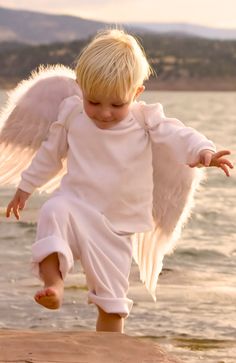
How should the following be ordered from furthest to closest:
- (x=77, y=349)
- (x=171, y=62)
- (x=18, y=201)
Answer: (x=171, y=62) → (x=18, y=201) → (x=77, y=349)

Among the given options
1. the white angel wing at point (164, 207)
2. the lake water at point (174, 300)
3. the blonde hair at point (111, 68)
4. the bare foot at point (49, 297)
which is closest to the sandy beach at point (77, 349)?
the bare foot at point (49, 297)

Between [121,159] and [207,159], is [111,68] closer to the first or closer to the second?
[121,159]

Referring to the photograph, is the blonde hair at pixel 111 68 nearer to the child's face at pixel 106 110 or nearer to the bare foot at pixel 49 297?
the child's face at pixel 106 110

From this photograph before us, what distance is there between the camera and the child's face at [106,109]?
484 cm

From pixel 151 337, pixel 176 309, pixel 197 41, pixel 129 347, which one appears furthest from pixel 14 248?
pixel 197 41

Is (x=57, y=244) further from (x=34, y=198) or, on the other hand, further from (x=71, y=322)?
(x=34, y=198)

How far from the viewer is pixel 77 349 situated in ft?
14.8

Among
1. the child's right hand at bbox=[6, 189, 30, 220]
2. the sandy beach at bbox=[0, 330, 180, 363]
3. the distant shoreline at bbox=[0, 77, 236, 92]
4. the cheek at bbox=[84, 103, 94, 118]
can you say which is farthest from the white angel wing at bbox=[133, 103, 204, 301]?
the distant shoreline at bbox=[0, 77, 236, 92]

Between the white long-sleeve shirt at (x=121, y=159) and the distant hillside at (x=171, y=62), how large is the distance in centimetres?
8086

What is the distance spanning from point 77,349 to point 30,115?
132 centimetres

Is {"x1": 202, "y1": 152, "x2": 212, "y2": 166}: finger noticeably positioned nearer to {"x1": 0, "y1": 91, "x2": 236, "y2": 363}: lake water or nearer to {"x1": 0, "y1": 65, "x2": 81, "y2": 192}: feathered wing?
{"x1": 0, "y1": 65, "x2": 81, "y2": 192}: feathered wing

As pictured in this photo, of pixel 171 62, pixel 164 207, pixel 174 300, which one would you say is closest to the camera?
pixel 164 207

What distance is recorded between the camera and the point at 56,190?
5086 mm

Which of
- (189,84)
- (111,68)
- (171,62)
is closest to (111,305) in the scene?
(111,68)
